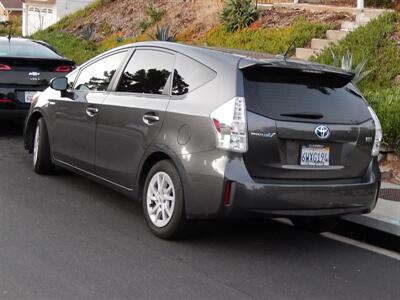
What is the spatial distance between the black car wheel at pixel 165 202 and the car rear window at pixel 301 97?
0.88 metres

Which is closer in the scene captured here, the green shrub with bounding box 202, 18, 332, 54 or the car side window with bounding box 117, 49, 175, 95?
the car side window with bounding box 117, 49, 175, 95

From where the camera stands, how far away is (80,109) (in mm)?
6504

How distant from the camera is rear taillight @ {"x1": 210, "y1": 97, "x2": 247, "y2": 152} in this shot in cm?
477

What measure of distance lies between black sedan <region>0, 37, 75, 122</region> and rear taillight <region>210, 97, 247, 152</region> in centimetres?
543

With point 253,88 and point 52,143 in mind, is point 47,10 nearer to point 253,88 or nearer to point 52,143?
point 52,143

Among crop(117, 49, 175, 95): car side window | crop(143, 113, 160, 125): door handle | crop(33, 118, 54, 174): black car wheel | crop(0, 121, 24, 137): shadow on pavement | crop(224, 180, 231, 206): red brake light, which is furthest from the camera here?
crop(0, 121, 24, 137): shadow on pavement

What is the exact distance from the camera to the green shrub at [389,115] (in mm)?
7797

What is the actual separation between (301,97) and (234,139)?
0.74 metres

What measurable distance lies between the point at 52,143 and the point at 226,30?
26.0ft

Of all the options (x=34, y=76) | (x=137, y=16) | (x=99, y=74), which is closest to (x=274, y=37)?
(x=34, y=76)

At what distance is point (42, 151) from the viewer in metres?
7.31

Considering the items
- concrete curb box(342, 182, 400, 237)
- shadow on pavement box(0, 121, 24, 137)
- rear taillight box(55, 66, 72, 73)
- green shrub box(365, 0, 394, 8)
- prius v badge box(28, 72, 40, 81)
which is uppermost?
green shrub box(365, 0, 394, 8)

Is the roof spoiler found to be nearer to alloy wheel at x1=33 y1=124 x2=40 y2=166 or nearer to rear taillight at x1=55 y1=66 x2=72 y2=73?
alloy wheel at x1=33 y1=124 x2=40 y2=166

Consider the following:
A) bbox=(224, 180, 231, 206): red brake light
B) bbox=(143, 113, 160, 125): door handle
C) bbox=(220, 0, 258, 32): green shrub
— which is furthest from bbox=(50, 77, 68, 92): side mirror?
bbox=(220, 0, 258, 32): green shrub
